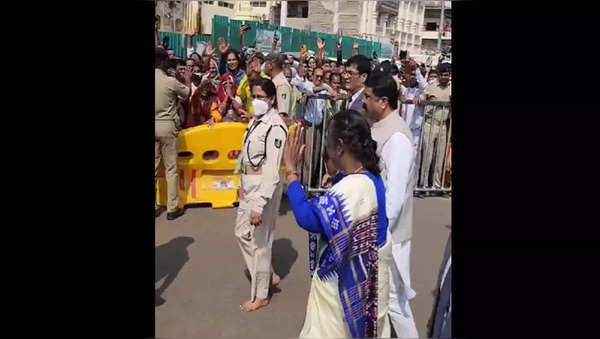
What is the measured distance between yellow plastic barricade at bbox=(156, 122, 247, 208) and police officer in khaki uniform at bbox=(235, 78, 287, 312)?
2086 mm

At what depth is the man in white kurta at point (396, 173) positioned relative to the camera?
265cm

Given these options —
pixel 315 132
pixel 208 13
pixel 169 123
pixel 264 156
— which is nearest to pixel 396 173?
pixel 264 156

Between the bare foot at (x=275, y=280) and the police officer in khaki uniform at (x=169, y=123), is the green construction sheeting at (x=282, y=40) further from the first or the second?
the bare foot at (x=275, y=280)

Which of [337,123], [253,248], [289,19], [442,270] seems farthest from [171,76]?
[289,19]

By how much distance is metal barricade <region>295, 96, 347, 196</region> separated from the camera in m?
6.00

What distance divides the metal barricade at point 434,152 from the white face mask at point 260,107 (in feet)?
11.8

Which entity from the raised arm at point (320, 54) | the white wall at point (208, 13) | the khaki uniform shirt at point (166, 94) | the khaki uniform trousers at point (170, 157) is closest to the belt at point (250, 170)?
the khaki uniform shirt at point (166, 94)

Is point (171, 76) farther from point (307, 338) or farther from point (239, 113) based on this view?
point (307, 338)

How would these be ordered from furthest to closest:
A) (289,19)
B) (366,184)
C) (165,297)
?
(289,19), (165,297), (366,184)

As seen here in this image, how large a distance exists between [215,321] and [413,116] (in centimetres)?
405

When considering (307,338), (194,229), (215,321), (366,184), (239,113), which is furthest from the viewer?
(239,113)

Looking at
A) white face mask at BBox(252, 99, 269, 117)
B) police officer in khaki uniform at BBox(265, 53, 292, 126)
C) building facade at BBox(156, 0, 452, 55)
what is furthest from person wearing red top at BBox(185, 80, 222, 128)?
white face mask at BBox(252, 99, 269, 117)

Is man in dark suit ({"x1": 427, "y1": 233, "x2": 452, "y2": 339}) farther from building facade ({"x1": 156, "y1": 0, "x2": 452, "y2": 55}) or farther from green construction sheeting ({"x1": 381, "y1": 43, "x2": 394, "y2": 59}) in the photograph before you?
green construction sheeting ({"x1": 381, "y1": 43, "x2": 394, "y2": 59})

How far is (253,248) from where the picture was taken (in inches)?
134
